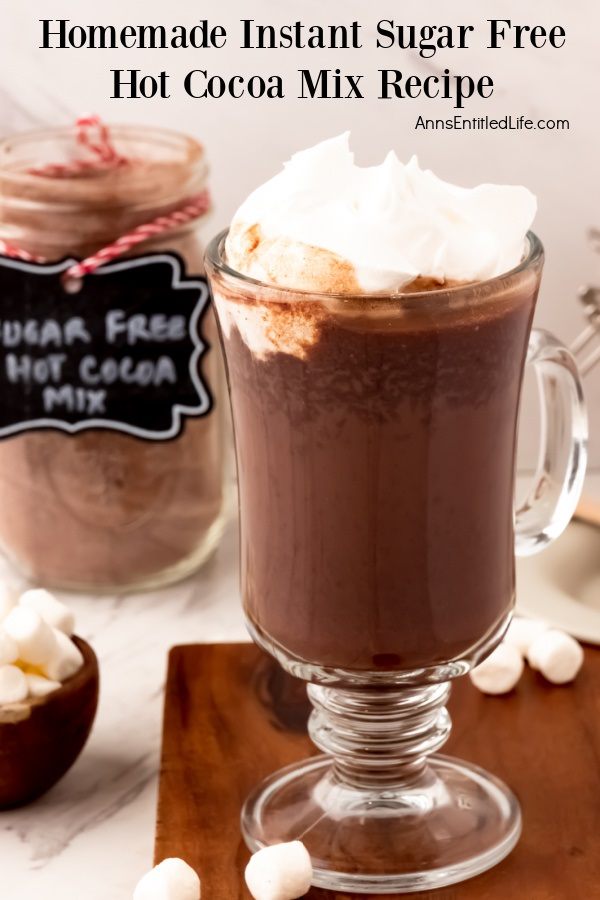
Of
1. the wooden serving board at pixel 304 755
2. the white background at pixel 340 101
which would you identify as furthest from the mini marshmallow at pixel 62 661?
the white background at pixel 340 101

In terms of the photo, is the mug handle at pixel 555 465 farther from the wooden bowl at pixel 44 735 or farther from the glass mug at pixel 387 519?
the wooden bowl at pixel 44 735

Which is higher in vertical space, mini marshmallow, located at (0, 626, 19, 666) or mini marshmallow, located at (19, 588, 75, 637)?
mini marshmallow, located at (0, 626, 19, 666)

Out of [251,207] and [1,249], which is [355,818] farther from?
[1,249]

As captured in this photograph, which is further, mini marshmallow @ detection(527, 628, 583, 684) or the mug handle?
mini marshmallow @ detection(527, 628, 583, 684)

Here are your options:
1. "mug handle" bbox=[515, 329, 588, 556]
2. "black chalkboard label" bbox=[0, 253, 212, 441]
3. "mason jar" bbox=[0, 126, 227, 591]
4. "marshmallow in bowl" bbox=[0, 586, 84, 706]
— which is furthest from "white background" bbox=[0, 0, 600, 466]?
"marshmallow in bowl" bbox=[0, 586, 84, 706]

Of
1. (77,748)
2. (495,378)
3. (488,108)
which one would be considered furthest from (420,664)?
(488,108)

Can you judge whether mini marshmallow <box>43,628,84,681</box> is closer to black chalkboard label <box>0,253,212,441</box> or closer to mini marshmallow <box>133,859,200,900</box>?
mini marshmallow <box>133,859,200,900</box>

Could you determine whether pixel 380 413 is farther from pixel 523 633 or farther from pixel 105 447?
pixel 105 447
